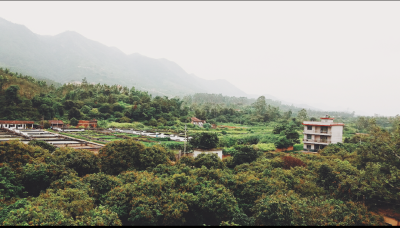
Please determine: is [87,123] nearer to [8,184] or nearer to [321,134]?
[8,184]

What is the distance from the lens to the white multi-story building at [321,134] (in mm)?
30844

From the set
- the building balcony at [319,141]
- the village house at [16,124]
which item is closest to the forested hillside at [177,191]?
the building balcony at [319,141]

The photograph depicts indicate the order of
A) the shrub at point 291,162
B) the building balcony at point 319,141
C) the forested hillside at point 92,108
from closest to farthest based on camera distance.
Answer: the shrub at point 291,162 < the building balcony at point 319,141 < the forested hillside at point 92,108

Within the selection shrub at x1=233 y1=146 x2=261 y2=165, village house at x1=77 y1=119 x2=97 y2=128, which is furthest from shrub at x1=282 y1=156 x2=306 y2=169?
village house at x1=77 y1=119 x2=97 y2=128

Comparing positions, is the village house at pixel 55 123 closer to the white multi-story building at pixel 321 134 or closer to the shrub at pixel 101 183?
the shrub at pixel 101 183

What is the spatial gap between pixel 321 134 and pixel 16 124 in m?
44.3

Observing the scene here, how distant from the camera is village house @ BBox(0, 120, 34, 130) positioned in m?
37.5

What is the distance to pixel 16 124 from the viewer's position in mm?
38844

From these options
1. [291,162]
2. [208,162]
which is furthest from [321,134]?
[208,162]

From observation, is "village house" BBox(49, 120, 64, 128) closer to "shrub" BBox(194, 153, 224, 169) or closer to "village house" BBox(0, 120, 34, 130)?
"village house" BBox(0, 120, 34, 130)

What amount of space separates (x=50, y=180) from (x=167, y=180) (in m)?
4.96

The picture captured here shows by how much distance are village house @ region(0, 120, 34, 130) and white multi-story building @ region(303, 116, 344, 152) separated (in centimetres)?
4182

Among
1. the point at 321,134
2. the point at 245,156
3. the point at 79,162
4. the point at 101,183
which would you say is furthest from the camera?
the point at 321,134

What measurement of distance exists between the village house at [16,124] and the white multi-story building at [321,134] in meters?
41.8
